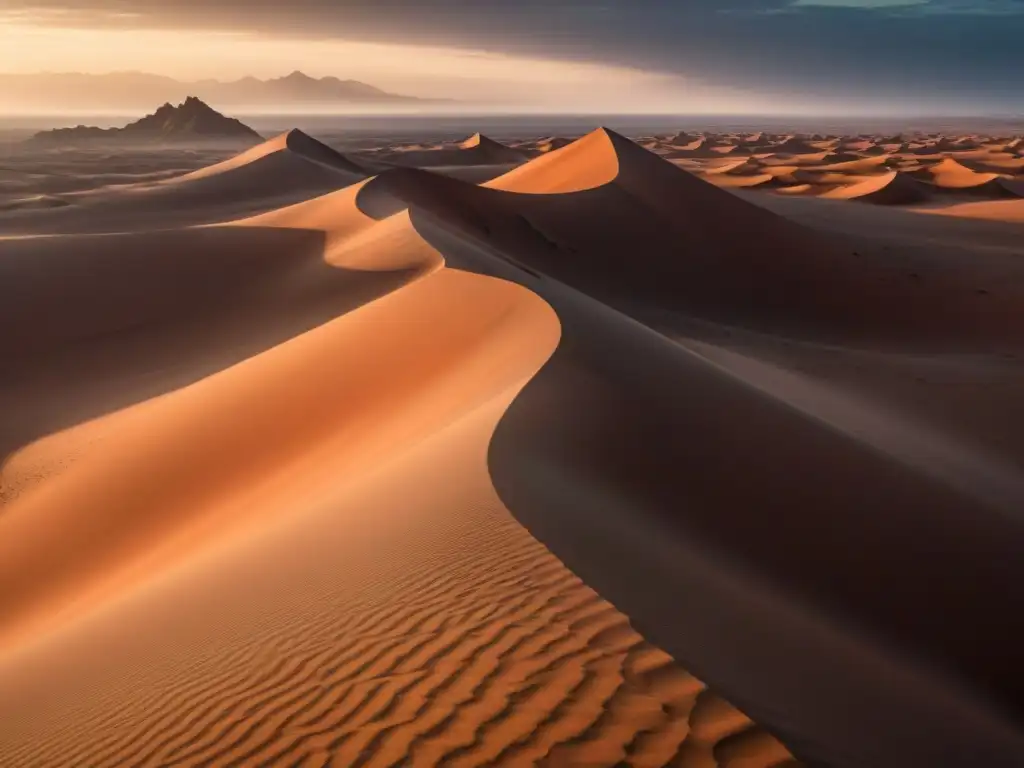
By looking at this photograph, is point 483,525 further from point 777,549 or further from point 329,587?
point 777,549

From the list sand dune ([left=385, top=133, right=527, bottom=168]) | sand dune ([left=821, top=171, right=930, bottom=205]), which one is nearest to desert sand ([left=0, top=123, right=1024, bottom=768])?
sand dune ([left=821, top=171, right=930, bottom=205])

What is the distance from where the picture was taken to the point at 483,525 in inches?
160

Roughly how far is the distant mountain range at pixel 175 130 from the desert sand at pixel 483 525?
11223cm

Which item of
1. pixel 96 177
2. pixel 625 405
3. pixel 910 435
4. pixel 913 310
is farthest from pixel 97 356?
pixel 96 177

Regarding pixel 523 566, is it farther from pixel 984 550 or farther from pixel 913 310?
pixel 913 310

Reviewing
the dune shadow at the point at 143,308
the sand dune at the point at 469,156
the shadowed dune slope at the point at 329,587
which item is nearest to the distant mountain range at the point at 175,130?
the sand dune at the point at 469,156

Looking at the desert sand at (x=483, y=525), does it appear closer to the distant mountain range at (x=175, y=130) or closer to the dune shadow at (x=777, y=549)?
the dune shadow at (x=777, y=549)

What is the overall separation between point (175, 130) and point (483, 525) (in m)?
132

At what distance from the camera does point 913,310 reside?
1662 cm

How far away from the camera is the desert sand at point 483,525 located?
2.95 metres

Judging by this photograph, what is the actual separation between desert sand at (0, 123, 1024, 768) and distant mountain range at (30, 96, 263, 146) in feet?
368

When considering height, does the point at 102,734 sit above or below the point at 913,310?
above

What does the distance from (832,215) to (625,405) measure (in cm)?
2631

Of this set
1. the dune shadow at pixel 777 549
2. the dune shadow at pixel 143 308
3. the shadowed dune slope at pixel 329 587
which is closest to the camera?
the shadowed dune slope at pixel 329 587
